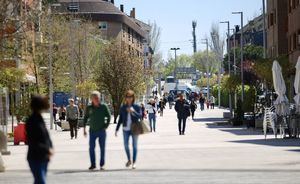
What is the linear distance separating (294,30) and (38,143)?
40.8m

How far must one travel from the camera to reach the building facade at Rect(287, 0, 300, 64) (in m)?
48.3

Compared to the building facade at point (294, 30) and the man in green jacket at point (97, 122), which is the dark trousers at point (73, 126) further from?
the building facade at point (294, 30)

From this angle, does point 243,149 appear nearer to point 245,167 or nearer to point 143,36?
point 245,167

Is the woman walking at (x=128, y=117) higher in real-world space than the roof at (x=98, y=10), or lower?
lower

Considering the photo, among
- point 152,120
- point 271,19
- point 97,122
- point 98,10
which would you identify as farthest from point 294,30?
point 98,10

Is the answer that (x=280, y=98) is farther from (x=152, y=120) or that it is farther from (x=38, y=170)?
(x=38, y=170)

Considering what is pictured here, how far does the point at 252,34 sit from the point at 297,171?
112 metres

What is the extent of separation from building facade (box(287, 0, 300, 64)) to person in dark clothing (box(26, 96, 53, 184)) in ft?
123

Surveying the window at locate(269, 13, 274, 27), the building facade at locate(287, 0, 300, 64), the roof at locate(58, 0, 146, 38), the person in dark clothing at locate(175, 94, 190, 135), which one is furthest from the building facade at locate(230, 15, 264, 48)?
the person in dark clothing at locate(175, 94, 190, 135)

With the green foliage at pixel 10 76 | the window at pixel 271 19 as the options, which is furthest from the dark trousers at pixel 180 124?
the window at pixel 271 19

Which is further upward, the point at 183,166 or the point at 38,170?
the point at 38,170

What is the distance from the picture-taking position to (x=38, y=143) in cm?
1095

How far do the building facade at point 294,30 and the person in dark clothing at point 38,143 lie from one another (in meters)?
37.5

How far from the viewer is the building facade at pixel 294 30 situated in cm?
4833
